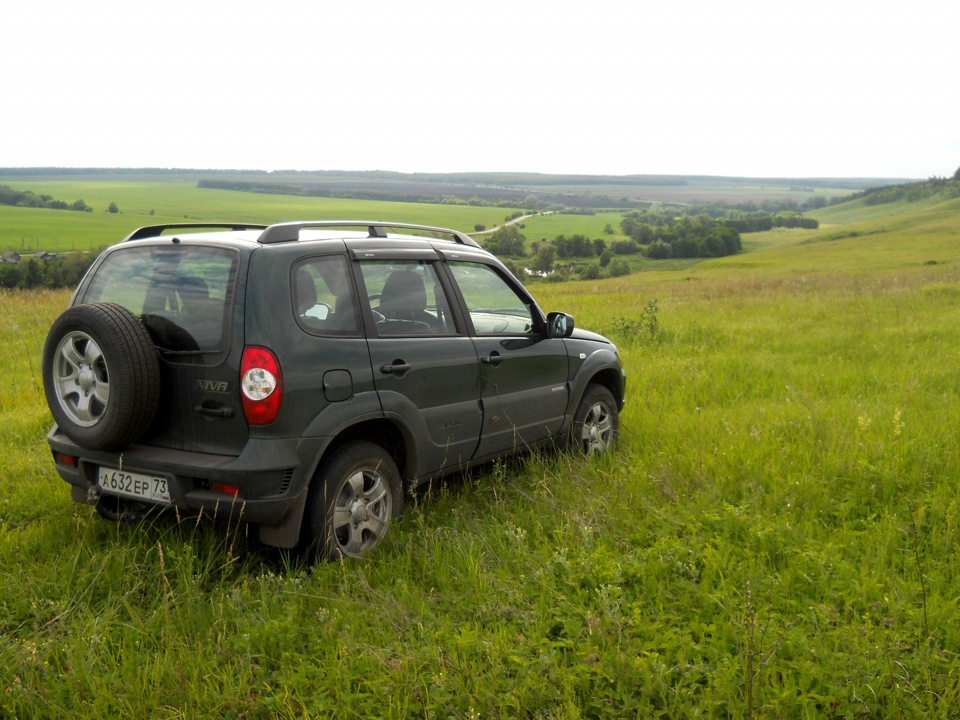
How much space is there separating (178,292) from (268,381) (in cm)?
75

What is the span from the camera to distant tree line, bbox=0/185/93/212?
87.2 m

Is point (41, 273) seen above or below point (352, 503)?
above

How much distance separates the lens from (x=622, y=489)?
16.2ft

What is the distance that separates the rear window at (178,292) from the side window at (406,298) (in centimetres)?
82

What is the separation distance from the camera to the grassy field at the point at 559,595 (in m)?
2.96

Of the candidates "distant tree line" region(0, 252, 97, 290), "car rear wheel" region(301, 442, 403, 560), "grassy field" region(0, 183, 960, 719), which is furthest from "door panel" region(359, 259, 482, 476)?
"distant tree line" region(0, 252, 97, 290)

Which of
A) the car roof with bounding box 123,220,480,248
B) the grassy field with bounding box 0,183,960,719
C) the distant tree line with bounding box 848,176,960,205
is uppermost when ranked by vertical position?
the distant tree line with bounding box 848,176,960,205

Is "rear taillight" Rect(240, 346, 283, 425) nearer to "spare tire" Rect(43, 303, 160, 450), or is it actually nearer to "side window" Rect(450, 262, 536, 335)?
"spare tire" Rect(43, 303, 160, 450)

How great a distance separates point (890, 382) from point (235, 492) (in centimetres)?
677

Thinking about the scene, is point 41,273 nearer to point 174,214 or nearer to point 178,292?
point 178,292

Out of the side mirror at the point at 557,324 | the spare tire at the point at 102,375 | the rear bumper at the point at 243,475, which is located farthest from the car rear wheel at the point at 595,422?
the spare tire at the point at 102,375

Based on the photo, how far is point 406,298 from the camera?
4.76m

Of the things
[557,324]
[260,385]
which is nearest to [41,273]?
[557,324]

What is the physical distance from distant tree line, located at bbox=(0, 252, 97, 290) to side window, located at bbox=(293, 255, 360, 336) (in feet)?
67.5
